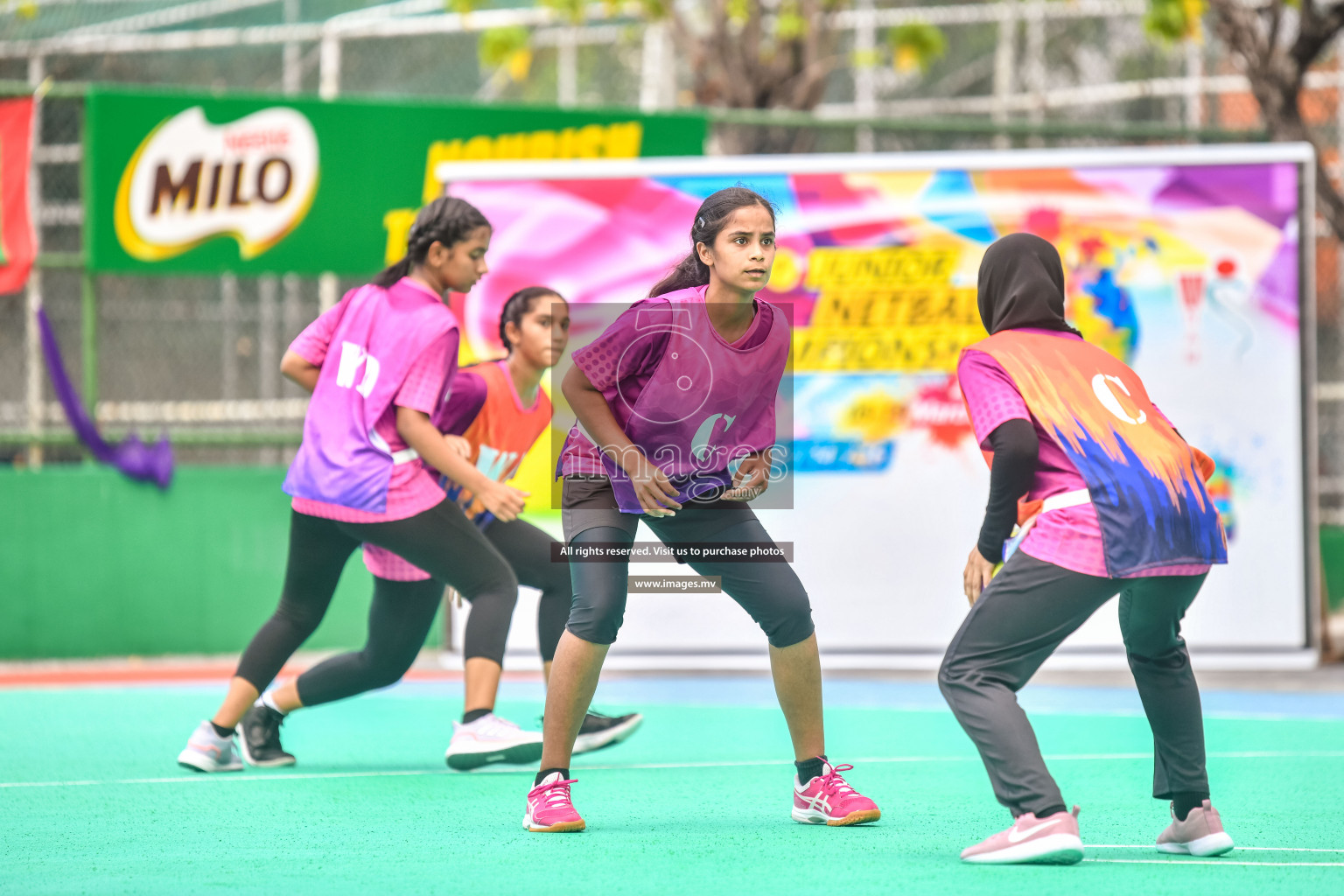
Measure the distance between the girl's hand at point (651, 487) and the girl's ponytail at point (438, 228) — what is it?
1.42m

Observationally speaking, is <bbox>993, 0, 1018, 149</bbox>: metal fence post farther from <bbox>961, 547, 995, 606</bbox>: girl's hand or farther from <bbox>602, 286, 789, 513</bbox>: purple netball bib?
<bbox>961, 547, 995, 606</bbox>: girl's hand

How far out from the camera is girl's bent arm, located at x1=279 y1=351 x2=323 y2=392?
547 centimetres

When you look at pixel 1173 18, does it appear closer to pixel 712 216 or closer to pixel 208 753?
pixel 712 216

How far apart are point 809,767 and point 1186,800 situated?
109cm

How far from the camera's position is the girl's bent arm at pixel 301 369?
215 inches

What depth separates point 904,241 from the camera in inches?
338

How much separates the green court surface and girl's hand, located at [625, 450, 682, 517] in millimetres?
944

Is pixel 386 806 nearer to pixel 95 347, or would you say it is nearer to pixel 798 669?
pixel 798 669

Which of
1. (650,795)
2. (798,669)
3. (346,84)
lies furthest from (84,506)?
(798,669)

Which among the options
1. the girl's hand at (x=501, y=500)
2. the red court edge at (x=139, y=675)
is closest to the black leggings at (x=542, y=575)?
the girl's hand at (x=501, y=500)

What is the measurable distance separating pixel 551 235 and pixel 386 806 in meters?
4.41

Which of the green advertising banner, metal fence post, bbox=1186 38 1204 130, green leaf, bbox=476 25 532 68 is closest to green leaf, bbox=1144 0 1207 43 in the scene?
metal fence post, bbox=1186 38 1204 130

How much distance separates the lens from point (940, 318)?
8.57 meters

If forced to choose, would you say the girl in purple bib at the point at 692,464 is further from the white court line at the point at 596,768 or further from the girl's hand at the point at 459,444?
the white court line at the point at 596,768
